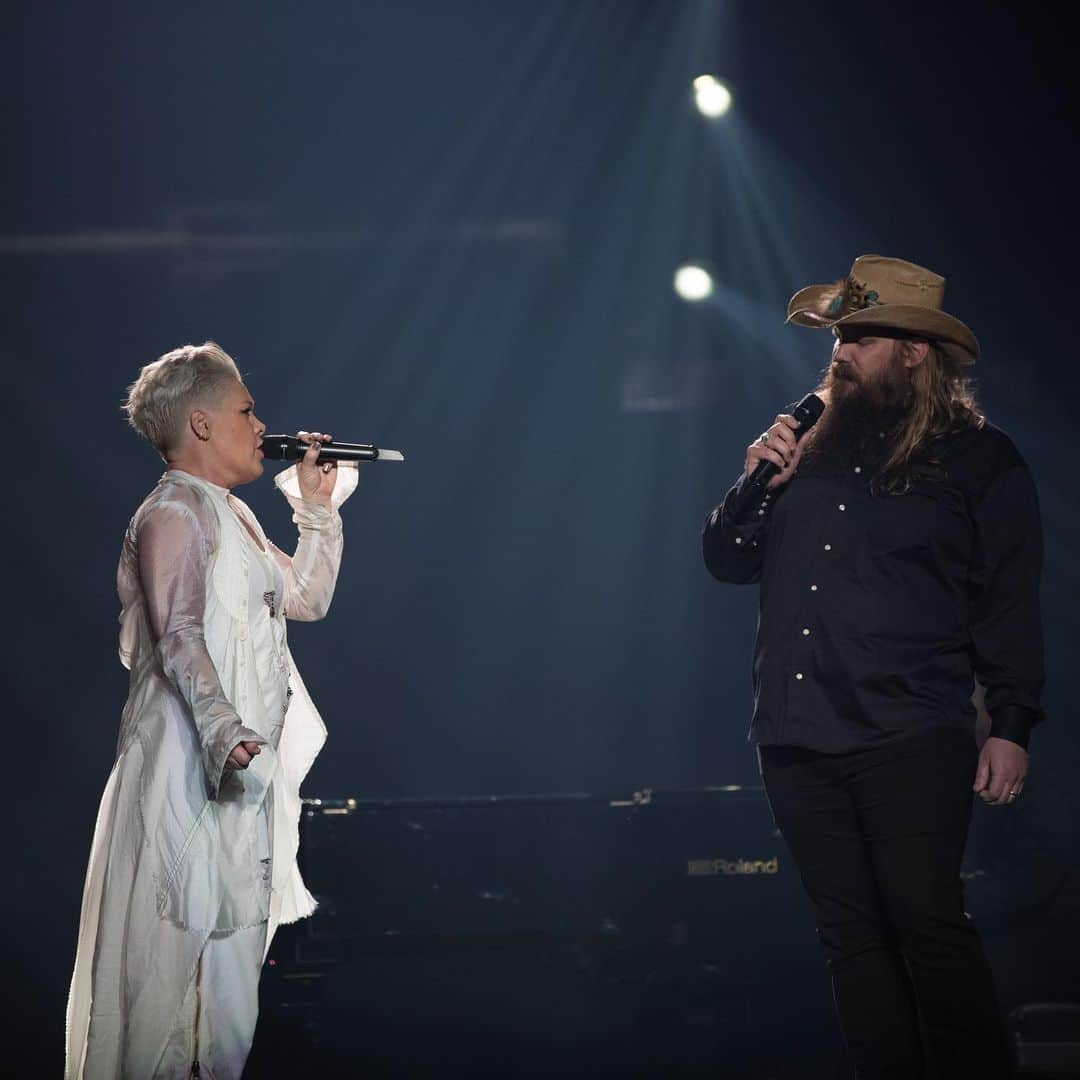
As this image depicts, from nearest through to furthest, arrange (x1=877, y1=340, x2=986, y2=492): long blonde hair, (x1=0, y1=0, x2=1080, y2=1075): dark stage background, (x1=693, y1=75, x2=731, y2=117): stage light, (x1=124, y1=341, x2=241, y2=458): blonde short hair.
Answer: (x1=877, y1=340, x2=986, y2=492): long blonde hair < (x1=124, y1=341, x2=241, y2=458): blonde short hair < (x1=0, y1=0, x2=1080, y2=1075): dark stage background < (x1=693, y1=75, x2=731, y2=117): stage light

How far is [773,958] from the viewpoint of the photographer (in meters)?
4.02

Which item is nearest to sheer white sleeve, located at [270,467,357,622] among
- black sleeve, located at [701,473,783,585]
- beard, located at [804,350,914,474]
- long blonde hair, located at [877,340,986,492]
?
black sleeve, located at [701,473,783,585]

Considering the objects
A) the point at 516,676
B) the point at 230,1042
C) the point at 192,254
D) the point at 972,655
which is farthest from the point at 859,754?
the point at 192,254

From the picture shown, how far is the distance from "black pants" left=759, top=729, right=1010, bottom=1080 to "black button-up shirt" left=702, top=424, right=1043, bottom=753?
0.23ft

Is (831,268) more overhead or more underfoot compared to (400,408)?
more overhead

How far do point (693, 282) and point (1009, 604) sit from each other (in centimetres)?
346

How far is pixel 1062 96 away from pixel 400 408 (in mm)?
2989

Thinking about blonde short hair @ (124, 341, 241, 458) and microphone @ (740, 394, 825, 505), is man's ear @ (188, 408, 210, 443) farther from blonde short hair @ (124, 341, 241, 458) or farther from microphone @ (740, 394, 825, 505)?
microphone @ (740, 394, 825, 505)

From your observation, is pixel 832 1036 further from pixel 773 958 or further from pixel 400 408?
pixel 400 408

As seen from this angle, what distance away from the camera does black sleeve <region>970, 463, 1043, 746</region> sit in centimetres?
222

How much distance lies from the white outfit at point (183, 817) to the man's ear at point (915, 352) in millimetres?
1296

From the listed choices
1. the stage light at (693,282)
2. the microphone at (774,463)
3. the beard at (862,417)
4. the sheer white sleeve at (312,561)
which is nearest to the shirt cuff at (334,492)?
the sheer white sleeve at (312,561)

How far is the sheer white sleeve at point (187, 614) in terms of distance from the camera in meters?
2.14

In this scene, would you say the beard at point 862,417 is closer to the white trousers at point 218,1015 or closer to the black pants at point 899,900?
the black pants at point 899,900
